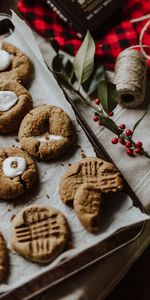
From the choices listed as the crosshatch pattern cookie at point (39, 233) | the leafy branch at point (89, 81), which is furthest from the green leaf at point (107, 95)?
the crosshatch pattern cookie at point (39, 233)

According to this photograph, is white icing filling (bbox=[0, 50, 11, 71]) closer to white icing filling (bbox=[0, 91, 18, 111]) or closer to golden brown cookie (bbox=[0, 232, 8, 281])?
white icing filling (bbox=[0, 91, 18, 111])

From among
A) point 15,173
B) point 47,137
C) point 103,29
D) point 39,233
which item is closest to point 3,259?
point 39,233

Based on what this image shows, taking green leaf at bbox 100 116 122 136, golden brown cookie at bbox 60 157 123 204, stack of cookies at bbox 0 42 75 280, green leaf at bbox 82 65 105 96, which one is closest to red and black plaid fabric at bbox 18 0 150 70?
green leaf at bbox 82 65 105 96

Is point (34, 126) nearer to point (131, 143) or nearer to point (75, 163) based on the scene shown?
point (75, 163)

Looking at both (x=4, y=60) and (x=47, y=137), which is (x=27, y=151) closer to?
(x=47, y=137)

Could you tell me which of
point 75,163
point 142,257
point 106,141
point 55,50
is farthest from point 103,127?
point 142,257

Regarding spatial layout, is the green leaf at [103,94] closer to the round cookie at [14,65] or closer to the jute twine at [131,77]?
the jute twine at [131,77]
